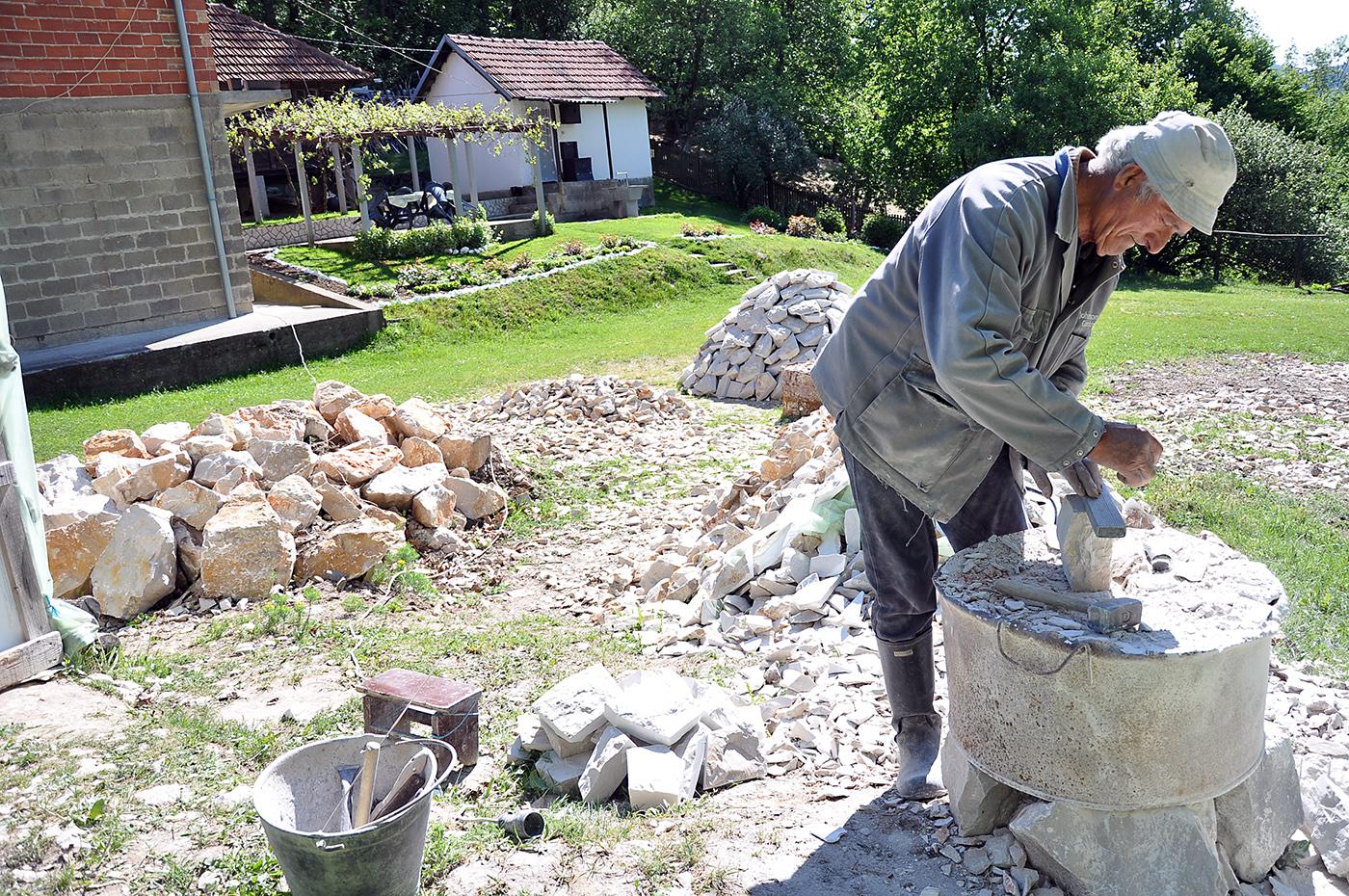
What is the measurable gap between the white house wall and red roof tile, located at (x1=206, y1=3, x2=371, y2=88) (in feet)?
21.7

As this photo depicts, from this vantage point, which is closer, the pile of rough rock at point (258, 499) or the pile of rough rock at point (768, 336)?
the pile of rough rock at point (258, 499)

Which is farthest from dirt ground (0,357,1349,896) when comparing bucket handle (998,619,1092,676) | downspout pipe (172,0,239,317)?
downspout pipe (172,0,239,317)

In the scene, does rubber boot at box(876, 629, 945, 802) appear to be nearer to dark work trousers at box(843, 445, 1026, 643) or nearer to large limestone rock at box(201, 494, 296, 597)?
dark work trousers at box(843, 445, 1026, 643)

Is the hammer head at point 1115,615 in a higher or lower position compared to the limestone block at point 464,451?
higher

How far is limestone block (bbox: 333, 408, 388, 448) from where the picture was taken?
23.8ft

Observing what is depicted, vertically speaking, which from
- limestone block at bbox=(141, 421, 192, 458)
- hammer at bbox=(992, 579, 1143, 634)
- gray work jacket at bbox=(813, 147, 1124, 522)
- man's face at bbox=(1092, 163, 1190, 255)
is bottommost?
limestone block at bbox=(141, 421, 192, 458)

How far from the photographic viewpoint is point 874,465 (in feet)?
9.85

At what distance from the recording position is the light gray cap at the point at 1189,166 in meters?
2.45

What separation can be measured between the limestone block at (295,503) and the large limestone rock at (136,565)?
0.64 metres

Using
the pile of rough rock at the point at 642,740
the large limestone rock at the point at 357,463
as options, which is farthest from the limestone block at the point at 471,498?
the pile of rough rock at the point at 642,740

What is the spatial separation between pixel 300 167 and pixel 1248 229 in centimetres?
2049

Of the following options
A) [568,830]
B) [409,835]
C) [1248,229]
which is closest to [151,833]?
[409,835]

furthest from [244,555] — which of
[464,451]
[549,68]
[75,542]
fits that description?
[549,68]

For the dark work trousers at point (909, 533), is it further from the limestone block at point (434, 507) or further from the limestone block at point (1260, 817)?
the limestone block at point (434, 507)
